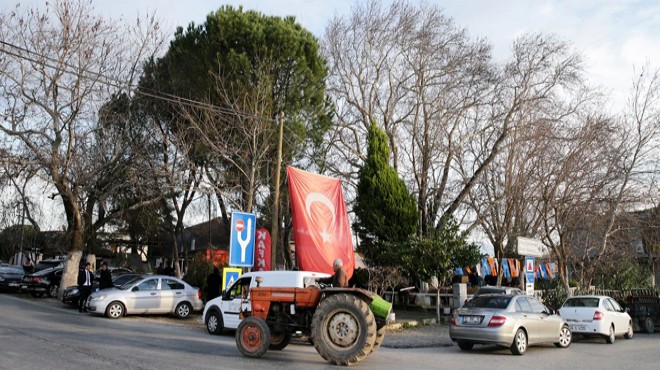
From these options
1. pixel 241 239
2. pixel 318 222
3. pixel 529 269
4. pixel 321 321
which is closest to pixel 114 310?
pixel 241 239

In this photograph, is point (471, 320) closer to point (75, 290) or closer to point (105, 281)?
point (105, 281)

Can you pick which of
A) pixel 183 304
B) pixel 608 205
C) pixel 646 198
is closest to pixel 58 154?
pixel 183 304

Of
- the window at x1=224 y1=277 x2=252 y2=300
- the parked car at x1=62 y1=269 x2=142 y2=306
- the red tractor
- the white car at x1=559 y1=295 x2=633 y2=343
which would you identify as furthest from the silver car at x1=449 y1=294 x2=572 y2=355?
the parked car at x1=62 y1=269 x2=142 y2=306

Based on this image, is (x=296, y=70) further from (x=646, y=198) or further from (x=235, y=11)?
(x=646, y=198)

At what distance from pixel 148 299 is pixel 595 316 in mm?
14540

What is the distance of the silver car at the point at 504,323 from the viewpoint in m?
13.4

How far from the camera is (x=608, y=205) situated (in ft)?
78.8

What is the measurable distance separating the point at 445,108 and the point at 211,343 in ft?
61.4

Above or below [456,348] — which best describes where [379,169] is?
above

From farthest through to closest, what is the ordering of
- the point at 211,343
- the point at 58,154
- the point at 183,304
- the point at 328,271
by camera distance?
1. the point at 58,154
2. the point at 183,304
3. the point at 328,271
4. the point at 211,343

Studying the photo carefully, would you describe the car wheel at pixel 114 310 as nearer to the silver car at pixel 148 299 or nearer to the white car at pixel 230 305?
the silver car at pixel 148 299

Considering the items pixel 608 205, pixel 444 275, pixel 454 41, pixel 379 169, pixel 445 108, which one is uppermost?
pixel 454 41

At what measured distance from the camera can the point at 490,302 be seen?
14211 mm

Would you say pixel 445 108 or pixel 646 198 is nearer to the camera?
pixel 646 198
